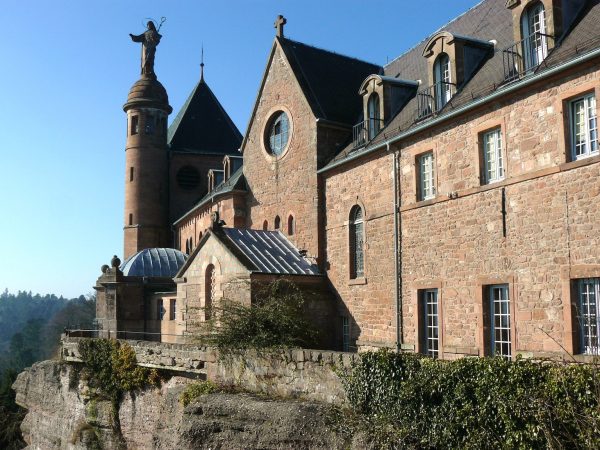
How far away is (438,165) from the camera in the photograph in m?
16.9

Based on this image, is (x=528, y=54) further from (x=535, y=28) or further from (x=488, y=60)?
(x=488, y=60)

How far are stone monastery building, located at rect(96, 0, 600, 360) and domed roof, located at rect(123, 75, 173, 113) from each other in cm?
1324

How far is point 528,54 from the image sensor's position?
599 inches

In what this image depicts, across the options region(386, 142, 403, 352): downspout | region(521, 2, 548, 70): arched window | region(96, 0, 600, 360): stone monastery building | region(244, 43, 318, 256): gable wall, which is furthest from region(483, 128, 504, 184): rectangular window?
region(244, 43, 318, 256): gable wall

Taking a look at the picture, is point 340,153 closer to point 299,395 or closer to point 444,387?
point 299,395

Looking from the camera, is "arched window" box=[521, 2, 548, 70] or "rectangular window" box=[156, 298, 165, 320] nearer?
"arched window" box=[521, 2, 548, 70]

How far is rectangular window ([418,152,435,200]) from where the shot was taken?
1745cm

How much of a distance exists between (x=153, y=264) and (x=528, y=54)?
2127 centimetres

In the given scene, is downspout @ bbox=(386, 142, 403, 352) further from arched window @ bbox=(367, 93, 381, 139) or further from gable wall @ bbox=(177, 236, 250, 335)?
gable wall @ bbox=(177, 236, 250, 335)

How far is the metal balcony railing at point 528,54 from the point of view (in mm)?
14781

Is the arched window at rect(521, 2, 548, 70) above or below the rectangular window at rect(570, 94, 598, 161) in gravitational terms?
above

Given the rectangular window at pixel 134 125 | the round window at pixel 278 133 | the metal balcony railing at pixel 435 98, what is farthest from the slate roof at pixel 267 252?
the rectangular window at pixel 134 125

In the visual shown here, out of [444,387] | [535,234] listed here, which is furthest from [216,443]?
[535,234]

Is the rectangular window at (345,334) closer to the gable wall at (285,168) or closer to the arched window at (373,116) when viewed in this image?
the gable wall at (285,168)
